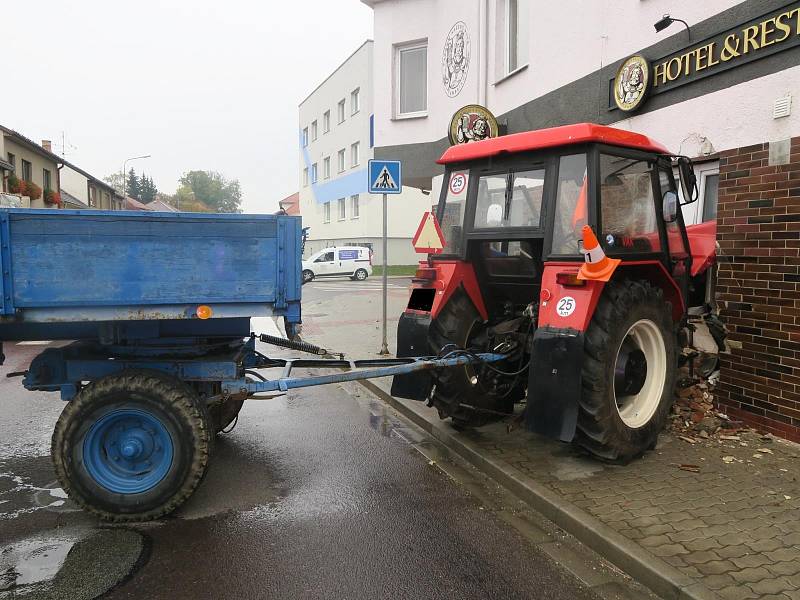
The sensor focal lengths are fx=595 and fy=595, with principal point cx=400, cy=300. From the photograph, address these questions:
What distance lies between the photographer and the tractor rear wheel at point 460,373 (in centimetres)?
487

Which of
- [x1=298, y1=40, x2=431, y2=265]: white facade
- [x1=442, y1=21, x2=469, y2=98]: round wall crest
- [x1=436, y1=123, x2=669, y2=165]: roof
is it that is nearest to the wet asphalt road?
[x1=436, y1=123, x2=669, y2=165]: roof

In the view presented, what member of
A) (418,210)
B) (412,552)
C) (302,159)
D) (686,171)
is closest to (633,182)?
(686,171)

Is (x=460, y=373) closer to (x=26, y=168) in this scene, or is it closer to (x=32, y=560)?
(x=32, y=560)

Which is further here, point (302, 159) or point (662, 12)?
point (302, 159)

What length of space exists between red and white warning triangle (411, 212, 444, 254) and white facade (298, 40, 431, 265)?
26896 mm

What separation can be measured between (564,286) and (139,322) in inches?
112

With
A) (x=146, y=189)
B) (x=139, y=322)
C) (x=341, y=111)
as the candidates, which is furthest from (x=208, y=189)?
(x=139, y=322)

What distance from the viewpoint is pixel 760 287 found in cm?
493

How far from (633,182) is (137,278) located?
3.57m

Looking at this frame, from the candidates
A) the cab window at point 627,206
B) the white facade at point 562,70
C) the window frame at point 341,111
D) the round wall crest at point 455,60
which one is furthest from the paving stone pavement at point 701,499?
the window frame at point 341,111

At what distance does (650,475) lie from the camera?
13.8 ft

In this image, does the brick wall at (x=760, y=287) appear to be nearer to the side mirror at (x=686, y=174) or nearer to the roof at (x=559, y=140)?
the side mirror at (x=686, y=174)

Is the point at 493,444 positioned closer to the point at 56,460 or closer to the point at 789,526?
the point at 789,526

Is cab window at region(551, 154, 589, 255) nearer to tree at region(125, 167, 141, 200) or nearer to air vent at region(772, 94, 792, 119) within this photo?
air vent at region(772, 94, 792, 119)
